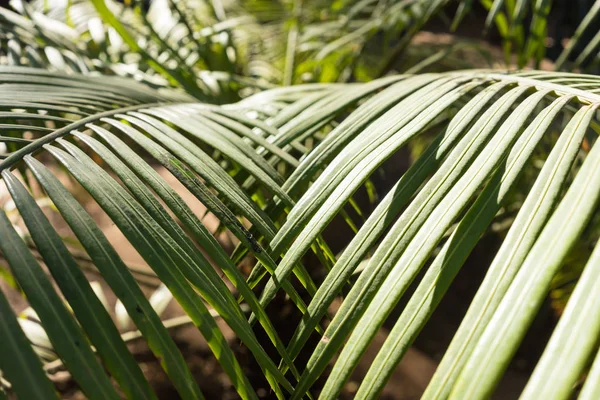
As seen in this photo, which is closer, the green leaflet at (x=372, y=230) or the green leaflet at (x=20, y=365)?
the green leaflet at (x=20, y=365)

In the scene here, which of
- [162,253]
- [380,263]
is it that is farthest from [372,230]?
[162,253]

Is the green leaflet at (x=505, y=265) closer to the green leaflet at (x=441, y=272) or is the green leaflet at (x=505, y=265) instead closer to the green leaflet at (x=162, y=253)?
the green leaflet at (x=441, y=272)

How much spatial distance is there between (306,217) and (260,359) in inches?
5.0

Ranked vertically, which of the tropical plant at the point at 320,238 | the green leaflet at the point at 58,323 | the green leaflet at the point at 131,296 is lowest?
the green leaflet at the point at 58,323

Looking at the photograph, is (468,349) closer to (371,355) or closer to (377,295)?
(377,295)

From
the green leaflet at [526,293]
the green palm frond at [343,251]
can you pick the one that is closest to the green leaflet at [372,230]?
the green palm frond at [343,251]

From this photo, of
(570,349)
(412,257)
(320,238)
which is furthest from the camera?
(320,238)

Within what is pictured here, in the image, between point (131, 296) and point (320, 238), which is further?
point (320, 238)

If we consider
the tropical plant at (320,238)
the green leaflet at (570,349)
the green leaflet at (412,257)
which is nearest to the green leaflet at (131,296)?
the tropical plant at (320,238)

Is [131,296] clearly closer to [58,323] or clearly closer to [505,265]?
[58,323]

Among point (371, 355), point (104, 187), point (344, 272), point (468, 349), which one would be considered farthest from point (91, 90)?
point (371, 355)

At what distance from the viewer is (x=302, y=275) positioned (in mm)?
421

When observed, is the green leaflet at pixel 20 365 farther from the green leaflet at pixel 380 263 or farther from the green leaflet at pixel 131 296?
the green leaflet at pixel 380 263

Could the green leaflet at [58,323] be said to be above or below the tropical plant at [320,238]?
below
